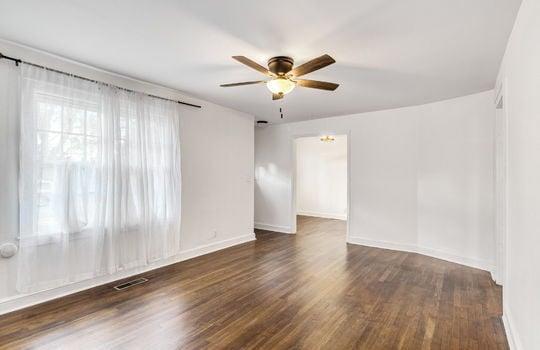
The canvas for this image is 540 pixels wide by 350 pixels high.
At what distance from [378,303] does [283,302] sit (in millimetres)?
1006

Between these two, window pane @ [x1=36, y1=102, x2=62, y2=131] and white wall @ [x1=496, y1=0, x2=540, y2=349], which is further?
window pane @ [x1=36, y1=102, x2=62, y2=131]

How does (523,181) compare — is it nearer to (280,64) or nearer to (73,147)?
(280,64)

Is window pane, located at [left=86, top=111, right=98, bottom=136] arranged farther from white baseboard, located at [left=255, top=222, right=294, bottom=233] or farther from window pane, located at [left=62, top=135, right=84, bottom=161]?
white baseboard, located at [left=255, top=222, right=294, bottom=233]

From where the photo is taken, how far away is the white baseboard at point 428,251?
13.0 ft

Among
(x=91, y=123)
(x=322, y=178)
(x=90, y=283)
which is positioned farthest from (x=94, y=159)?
(x=322, y=178)

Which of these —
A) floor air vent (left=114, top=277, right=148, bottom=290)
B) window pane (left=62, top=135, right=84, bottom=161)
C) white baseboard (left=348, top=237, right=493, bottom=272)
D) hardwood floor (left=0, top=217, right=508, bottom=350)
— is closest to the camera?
hardwood floor (left=0, top=217, right=508, bottom=350)

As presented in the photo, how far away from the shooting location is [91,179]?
3133mm

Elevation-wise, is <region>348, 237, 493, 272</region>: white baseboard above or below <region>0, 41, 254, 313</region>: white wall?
below

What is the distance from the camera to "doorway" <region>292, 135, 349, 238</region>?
8.30m

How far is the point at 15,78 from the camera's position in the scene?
8.73 feet

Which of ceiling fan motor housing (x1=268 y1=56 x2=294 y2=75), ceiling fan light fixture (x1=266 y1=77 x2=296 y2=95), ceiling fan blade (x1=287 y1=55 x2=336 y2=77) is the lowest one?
ceiling fan light fixture (x1=266 y1=77 x2=296 y2=95)

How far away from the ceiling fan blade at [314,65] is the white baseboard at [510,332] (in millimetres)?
2550

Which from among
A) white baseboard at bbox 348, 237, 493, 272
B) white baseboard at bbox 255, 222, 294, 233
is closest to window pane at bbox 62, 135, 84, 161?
white baseboard at bbox 255, 222, 294, 233

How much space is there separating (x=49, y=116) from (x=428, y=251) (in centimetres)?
561
